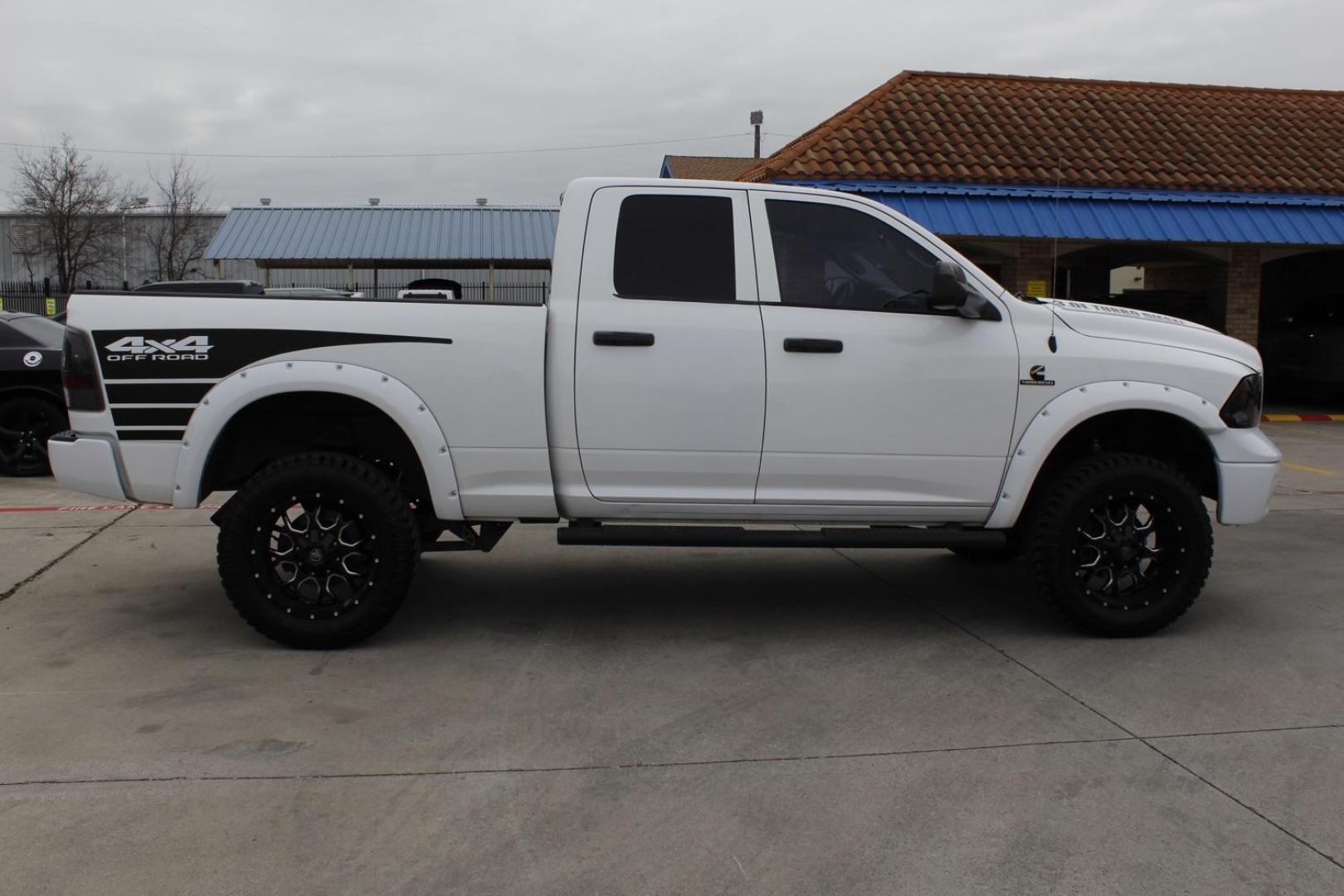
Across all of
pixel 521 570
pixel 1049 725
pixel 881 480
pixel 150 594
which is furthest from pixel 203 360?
pixel 1049 725

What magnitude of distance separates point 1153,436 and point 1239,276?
14.4m

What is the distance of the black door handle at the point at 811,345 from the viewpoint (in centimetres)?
517

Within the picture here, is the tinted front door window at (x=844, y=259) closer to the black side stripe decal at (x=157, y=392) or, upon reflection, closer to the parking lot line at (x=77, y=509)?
the black side stripe decal at (x=157, y=392)

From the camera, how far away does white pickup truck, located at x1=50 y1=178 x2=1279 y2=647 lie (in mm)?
5109

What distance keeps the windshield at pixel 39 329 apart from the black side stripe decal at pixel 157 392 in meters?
6.58

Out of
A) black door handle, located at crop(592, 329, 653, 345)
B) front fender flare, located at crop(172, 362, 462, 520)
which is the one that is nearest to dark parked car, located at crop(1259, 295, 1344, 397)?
black door handle, located at crop(592, 329, 653, 345)

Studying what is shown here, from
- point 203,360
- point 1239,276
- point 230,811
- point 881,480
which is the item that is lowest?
point 230,811

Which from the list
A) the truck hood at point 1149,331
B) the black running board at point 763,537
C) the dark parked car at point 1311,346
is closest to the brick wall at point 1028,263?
the dark parked car at point 1311,346

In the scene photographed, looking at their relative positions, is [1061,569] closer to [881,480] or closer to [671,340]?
[881,480]

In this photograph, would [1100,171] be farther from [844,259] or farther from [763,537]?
[763,537]

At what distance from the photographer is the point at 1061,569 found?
5.36m

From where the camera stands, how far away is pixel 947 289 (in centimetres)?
506

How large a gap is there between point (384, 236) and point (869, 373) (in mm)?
28323

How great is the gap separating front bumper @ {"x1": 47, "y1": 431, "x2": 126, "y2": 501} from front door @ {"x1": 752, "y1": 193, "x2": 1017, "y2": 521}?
2.97m
